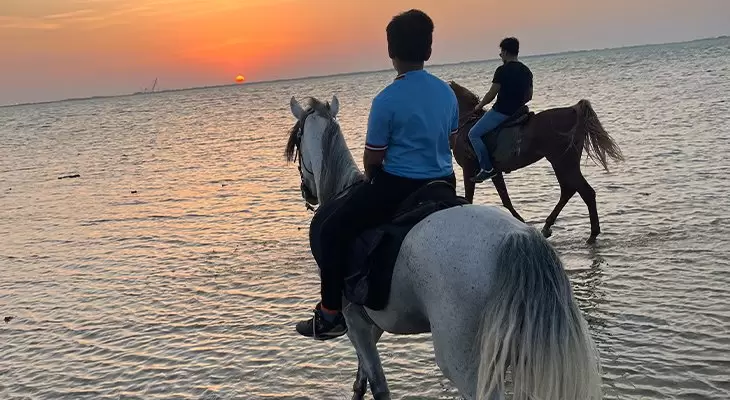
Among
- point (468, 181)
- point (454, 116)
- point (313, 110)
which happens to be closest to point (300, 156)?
point (313, 110)

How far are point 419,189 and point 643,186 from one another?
949 cm

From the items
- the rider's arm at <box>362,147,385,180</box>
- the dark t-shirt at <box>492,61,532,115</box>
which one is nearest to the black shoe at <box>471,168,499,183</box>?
the dark t-shirt at <box>492,61,532,115</box>

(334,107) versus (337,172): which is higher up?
(334,107)

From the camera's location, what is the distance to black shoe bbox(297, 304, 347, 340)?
14.5 ft

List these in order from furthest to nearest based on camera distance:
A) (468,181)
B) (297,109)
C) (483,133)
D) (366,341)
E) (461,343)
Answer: (468,181), (483,133), (297,109), (366,341), (461,343)

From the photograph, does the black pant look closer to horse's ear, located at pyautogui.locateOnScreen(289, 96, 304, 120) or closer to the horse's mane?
the horse's mane

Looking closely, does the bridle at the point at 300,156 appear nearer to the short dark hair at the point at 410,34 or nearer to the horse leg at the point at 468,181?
the short dark hair at the point at 410,34

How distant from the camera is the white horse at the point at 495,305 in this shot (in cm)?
292

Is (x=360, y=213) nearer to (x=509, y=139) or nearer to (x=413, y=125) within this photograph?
(x=413, y=125)

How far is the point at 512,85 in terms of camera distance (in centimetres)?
966

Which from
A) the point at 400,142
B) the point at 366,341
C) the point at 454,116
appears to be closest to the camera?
the point at 400,142

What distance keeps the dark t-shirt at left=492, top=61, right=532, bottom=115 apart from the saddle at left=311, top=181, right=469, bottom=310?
20.2 feet

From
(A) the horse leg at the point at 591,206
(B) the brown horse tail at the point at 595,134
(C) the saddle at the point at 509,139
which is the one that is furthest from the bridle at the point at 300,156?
(B) the brown horse tail at the point at 595,134

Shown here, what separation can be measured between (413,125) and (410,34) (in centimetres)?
56
